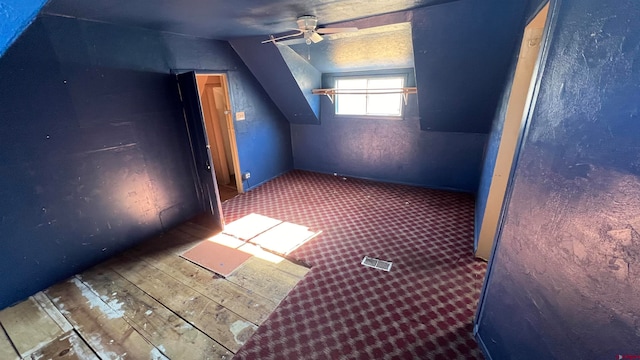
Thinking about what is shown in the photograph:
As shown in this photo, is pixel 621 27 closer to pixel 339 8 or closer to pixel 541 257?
pixel 541 257

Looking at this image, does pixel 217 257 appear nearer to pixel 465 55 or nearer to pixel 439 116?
pixel 465 55

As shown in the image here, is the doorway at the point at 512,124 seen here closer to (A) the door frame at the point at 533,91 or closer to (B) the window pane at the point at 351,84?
(A) the door frame at the point at 533,91

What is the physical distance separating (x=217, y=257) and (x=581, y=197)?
2712 mm

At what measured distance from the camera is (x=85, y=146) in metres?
2.35

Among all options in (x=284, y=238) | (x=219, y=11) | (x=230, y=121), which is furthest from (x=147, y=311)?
(x=230, y=121)

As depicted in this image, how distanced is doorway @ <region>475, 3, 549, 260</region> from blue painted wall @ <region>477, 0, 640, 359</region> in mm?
483

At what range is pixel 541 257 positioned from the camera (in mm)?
1124

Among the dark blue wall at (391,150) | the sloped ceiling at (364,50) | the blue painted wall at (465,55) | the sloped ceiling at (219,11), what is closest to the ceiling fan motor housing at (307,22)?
the sloped ceiling at (219,11)

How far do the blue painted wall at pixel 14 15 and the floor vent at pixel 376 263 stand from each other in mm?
2475

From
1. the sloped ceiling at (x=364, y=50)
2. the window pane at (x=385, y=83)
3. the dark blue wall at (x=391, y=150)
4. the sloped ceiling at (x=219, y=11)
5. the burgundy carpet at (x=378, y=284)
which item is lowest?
the burgundy carpet at (x=378, y=284)

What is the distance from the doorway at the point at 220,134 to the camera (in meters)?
4.13

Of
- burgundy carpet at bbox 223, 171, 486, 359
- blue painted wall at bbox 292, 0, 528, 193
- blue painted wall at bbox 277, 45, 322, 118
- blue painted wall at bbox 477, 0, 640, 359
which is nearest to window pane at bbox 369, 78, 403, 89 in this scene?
blue painted wall at bbox 292, 0, 528, 193

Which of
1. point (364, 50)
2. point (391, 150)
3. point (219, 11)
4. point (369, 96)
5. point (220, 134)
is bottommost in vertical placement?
point (391, 150)

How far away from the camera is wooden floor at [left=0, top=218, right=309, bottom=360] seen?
1.75m
